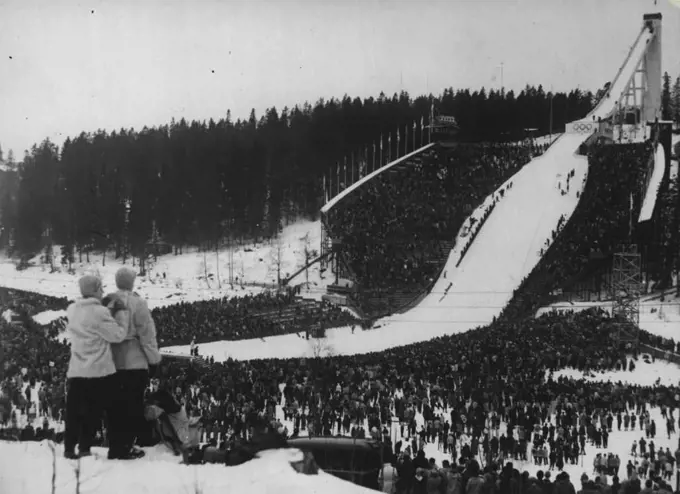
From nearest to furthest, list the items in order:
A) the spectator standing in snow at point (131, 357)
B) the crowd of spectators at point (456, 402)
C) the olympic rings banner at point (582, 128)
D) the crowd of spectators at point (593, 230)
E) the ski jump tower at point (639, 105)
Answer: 1. the spectator standing in snow at point (131, 357)
2. the crowd of spectators at point (456, 402)
3. the crowd of spectators at point (593, 230)
4. the ski jump tower at point (639, 105)
5. the olympic rings banner at point (582, 128)

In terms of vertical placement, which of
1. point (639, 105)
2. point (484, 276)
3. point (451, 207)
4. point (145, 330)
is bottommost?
point (484, 276)

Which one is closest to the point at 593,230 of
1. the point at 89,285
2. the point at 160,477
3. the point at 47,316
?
the point at 47,316

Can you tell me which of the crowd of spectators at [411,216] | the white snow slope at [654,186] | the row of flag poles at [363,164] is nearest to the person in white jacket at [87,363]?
the crowd of spectators at [411,216]

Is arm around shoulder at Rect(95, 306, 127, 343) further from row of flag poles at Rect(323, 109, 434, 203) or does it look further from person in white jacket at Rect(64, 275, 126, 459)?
row of flag poles at Rect(323, 109, 434, 203)

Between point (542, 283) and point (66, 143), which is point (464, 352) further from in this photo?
point (66, 143)

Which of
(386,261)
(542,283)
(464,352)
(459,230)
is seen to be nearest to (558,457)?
(464,352)

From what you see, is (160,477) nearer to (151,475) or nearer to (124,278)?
(151,475)

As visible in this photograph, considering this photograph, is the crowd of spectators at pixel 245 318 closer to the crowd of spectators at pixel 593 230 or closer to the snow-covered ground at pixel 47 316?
the snow-covered ground at pixel 47 316

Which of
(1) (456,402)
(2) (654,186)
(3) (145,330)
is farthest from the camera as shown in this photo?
(2) (654,186)
